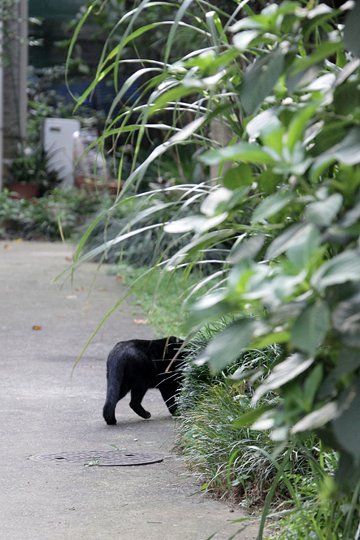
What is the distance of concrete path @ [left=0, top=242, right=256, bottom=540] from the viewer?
407 cm

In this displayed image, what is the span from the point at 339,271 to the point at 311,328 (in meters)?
0.11

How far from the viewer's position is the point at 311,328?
5.64 feet

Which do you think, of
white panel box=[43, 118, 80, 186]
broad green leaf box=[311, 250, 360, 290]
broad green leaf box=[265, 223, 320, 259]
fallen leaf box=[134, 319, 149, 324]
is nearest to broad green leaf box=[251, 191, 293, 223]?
broad green leaf box=[265, 223, 320, 259]

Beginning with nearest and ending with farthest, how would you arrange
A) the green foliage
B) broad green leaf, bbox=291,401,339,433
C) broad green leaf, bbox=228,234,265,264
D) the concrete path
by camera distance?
broad green leaf, bbox=291,401,339,433 → broad green leaf, bbox=228,234,265,264 → the concrete path → the green foliage

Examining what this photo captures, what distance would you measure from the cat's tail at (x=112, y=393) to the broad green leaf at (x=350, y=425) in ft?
12.9

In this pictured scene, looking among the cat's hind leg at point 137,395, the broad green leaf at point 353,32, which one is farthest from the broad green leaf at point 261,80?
the cat's hind leg at point 137,395

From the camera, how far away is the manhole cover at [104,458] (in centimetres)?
506

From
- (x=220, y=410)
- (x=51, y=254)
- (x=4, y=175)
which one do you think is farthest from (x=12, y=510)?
(x=4, y=175)

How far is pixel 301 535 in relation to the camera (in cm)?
352

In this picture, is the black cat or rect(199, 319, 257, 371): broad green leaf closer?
rect(199, 319, 257, 371): broad green leaf

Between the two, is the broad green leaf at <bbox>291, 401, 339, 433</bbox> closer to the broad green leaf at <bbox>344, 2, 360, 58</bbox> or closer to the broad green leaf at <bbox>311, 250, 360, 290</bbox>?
the broad green leaf at <bbox>311, 250, 360, 290</bbox>

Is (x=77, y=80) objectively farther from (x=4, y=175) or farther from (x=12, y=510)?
(x=12, y=510)

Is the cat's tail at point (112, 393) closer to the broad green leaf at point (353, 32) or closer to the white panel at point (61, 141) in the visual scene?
the broad green leaf at point (353, 32)

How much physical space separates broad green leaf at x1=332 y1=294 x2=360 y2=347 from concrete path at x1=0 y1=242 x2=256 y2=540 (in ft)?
6.26
